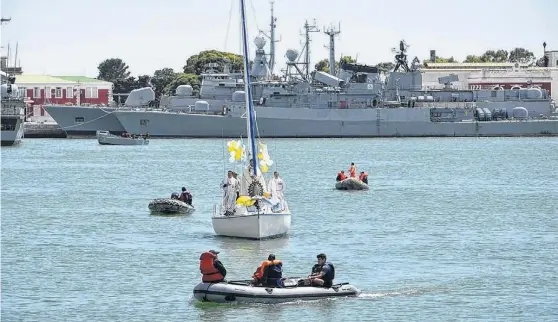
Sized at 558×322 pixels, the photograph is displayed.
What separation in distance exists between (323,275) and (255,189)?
30.7 ft

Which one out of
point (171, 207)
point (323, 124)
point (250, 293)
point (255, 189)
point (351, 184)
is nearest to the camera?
point (250, 293)

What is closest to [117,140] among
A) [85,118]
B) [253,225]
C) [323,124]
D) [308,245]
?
[85,118]

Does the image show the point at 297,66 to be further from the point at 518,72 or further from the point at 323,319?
the point at 323,319

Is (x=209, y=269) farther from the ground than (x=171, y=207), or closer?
closer

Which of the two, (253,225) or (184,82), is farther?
(184,82)

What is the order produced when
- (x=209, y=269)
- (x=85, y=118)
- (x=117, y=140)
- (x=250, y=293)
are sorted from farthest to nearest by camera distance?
(x=85, y=118) → (x=117, y=140) → (x=209, y=269) → (x=250, y=293)

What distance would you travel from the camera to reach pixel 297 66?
14350cm

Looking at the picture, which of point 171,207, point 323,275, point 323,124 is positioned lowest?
point 323,275

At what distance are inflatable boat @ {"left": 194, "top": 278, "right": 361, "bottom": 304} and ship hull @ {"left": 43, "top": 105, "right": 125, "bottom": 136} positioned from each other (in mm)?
107950

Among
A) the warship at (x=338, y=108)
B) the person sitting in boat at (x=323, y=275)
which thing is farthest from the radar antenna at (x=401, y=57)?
the person sitting in boat at (x=323, y=275)

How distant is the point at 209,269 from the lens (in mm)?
31844

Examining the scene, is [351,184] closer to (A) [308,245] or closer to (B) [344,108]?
(A) [308,245]

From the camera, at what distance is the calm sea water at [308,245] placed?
106 ft

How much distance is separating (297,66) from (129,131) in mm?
19545
